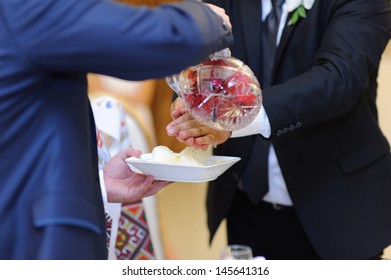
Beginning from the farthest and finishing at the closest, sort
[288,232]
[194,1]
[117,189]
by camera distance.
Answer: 1. [288,232]
2. [117,189]
3. [194,1]

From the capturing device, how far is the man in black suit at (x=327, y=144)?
1.72 metres

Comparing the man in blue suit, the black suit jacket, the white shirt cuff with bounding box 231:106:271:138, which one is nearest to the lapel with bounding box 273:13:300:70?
the black suit jacket

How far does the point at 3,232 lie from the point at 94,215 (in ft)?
0.47

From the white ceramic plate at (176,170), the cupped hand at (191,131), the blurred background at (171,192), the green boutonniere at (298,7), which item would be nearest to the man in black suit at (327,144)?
the green boutonniere at (298,7)

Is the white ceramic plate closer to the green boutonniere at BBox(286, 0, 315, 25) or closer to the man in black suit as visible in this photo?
the man in black suit

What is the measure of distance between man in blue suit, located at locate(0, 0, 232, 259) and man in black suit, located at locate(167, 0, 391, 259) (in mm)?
768

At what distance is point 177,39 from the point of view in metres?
0.94

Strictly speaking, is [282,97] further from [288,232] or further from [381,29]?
[288,232]

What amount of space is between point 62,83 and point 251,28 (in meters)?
1.00

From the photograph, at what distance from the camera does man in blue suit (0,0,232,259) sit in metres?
0.90

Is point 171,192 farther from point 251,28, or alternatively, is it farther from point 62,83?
point 62,83

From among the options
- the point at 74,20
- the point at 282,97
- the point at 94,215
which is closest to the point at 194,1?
the point at 74,20

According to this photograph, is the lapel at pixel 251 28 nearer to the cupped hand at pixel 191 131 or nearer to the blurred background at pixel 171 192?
the cupped hand at pixel 191 131

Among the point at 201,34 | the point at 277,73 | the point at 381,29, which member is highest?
the point at 201,34
